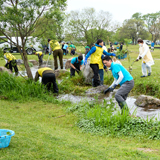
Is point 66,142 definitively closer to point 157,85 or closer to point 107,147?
point 107,147

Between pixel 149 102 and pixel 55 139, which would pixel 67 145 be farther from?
pixel 149 102

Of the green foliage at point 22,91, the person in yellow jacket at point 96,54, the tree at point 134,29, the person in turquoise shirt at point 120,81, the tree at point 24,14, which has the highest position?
the tree at point 134,29

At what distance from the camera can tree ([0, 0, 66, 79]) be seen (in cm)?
780

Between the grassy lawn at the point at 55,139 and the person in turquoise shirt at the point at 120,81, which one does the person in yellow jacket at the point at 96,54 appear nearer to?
the grassy lawn at the point at 55,139

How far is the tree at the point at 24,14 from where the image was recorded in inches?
307

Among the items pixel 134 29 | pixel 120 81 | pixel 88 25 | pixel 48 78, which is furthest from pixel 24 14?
pixel 134 29

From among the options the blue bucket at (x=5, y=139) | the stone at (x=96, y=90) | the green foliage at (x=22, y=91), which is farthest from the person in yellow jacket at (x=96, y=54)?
the blue bucket at (x=5, y=139)

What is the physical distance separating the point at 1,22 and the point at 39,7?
5.25 feet

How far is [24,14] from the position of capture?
26.1 feet

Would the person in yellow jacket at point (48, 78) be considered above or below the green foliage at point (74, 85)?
above

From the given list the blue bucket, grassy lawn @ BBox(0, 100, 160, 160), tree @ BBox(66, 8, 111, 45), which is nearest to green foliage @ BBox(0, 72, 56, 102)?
grassy lawn @ BBox(0, 100, 160, 160)

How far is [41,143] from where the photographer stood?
139 inches

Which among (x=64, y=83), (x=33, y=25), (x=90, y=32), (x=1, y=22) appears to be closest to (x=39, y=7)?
(x=33, y=25)

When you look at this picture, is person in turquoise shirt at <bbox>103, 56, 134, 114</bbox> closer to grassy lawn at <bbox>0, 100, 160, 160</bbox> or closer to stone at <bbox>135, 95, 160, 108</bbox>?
grassy lawn at <bbox>0, 100, 160, 160</bbox>
